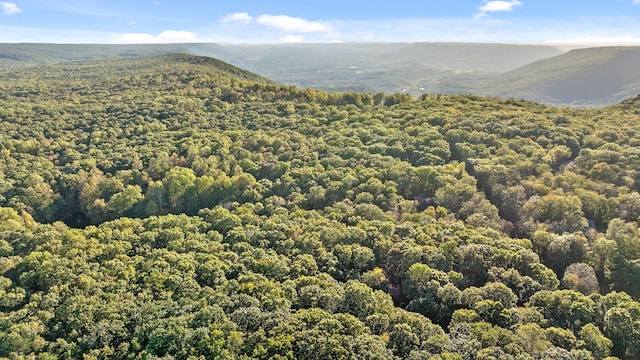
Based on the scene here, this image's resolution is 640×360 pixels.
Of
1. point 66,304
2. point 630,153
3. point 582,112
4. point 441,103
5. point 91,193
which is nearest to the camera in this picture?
point 66,304

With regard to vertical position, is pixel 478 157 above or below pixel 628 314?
above

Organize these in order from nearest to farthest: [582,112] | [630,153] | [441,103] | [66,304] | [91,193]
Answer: [66,304] → [630,153] → [91,193] → [582,112] → [441,103]

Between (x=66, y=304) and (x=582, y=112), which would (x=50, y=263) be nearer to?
(x=66, y=304)

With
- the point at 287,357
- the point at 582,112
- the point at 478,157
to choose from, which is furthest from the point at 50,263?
the point at 582,112

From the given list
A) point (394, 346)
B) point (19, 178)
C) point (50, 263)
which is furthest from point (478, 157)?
point (19, 178)

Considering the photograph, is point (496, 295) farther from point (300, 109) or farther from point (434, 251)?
point (300, 109)

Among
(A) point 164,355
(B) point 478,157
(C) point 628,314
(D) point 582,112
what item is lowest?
(A) point 164,355

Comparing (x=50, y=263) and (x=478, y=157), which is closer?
(x=50, y=263)
